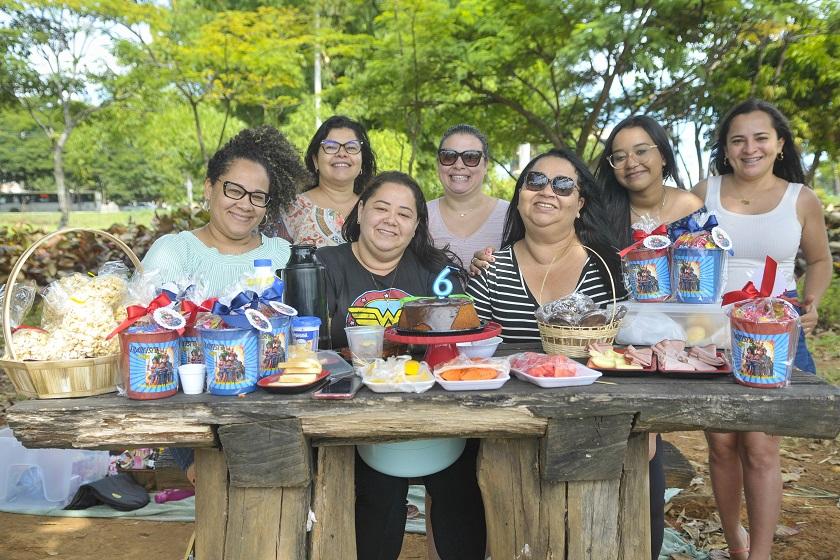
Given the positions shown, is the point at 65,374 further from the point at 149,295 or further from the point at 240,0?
the point at 240,0

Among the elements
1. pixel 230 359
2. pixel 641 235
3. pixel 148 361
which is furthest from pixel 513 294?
pixel 148 361

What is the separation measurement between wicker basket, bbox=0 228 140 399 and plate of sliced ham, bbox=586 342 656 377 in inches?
64.9

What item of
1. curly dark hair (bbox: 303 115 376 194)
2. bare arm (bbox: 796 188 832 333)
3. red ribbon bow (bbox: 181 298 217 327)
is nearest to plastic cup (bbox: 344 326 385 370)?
red ribbon bow (bbox: 181 298 217 327)

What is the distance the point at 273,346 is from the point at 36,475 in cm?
288

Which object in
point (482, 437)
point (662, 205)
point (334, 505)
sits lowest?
point (334, 505)

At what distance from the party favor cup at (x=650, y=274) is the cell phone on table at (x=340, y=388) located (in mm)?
1167

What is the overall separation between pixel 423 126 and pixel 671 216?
310 inches

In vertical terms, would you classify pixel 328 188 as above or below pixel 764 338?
above

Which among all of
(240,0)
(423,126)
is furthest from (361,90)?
(240,0)

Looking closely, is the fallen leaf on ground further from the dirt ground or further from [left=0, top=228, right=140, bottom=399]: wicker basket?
[left=0, top=228, right=140, bottom=399]: wicker basket

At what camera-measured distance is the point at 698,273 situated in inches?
92.7

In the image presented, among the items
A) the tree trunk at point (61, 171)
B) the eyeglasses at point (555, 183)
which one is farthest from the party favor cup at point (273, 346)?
the tree trunk at point (61, 171)

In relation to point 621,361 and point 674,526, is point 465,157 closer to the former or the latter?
point 621,361

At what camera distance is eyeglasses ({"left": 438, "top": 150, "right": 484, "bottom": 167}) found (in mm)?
3762
